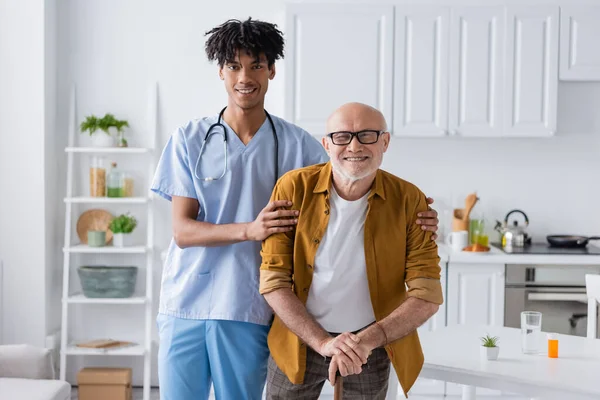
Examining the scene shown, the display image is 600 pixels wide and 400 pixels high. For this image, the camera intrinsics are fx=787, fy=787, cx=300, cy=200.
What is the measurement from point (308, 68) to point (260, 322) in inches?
93.9

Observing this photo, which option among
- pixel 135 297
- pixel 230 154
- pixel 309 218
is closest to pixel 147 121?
pixel 135 297

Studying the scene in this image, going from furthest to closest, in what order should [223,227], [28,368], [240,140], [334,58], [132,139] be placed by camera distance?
1. [132,139]
2. [334,58]
3. [28,368]
4. [240,140]
5. [223,227]

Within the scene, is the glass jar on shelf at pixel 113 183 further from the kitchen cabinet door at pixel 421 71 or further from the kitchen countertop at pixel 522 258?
the kitchen countertop at pixel 522 258

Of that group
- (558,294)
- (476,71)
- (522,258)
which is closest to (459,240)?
(522,258)

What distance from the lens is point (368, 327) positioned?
6.63 feet

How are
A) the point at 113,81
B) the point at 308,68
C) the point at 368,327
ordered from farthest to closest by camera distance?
1. the point at 113,81
2. the point at 308,68
3. the point at 368,327

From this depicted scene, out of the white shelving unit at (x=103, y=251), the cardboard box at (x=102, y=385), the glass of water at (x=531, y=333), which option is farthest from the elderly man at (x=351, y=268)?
the white shelving unit at (x=103, y=251)

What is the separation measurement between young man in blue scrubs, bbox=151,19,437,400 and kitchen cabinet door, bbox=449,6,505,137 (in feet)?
7.65

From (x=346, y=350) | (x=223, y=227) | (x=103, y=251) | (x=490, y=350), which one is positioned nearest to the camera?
(x=346, y=350)

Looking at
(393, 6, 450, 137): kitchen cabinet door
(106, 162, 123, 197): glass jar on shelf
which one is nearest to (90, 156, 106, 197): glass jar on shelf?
(106, 162, 123, 197): glass jar on shelf

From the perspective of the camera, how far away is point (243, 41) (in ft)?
7.30

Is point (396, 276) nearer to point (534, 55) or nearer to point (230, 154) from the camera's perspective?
point (230, 154)

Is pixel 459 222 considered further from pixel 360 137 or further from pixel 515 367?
pixel 360 137

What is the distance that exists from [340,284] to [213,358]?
0.46 m
